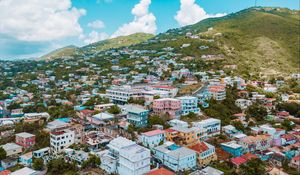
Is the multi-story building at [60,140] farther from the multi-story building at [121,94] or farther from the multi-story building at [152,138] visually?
the multi-story building at [121,94]

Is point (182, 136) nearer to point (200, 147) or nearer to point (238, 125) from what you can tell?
point (200, 147)

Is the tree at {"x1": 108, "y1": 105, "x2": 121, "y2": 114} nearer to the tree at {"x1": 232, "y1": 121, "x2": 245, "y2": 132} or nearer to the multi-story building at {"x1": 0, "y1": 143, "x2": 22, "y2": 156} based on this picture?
the multi-story building at {"x1": 0, "y1": 143, "x2": 22, "y2": 156}

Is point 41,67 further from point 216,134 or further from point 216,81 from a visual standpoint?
point 216,134

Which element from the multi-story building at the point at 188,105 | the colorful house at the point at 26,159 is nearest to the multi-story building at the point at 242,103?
the multi-story building at the point at 188,105

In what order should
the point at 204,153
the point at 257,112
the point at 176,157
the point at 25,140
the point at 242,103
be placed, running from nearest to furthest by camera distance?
1. the point at 176,157
2. the point at 204,153
3. the point at 25,140
4. the point at 257,112
5. the point at 242,103

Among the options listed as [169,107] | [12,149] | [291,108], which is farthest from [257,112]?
[12,149]
